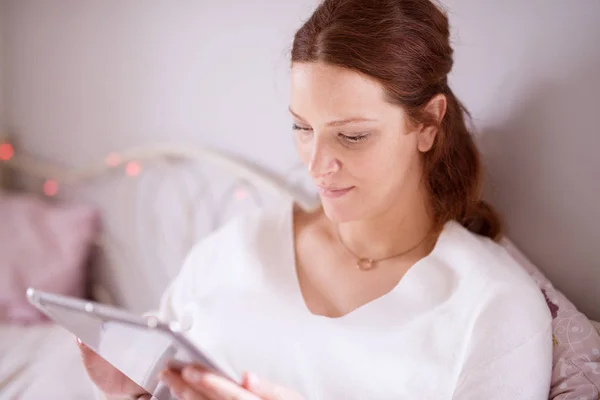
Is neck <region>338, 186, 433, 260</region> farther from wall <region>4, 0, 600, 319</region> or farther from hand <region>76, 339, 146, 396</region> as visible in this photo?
hand <region>76, 339, 146, 396</region>

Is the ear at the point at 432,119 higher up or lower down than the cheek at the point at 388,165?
higher up

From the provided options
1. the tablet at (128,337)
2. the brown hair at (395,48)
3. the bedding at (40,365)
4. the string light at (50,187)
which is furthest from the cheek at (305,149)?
the string light at (50,187)

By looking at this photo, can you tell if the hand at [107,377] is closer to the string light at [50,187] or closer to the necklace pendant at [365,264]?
the necklace pendant at [365,264]

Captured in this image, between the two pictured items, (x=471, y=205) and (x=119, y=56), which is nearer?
(x=471, y=205)

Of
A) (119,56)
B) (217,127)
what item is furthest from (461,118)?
(119,56)

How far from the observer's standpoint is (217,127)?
1.57 metres

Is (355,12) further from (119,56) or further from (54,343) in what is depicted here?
(54,343)

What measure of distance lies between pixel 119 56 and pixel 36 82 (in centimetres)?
38

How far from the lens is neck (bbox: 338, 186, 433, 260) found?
107 centimetres

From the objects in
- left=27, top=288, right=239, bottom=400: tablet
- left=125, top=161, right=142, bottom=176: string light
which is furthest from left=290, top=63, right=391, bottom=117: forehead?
left=125, top=161, right=142, bottom=176: string light

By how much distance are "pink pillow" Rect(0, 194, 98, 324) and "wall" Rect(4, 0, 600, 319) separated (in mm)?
207

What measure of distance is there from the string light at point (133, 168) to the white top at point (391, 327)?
0.64 meters

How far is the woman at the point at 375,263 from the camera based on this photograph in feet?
2.93

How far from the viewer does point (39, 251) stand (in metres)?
1.76
